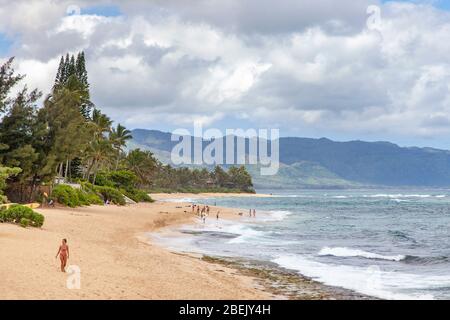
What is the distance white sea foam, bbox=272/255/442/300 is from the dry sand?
11.4 ft

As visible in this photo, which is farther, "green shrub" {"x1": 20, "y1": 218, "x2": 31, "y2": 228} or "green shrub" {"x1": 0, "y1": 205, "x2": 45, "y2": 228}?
"green shrub" {"x1": 0, "y1": 205, "x2": 45, "y2": 228}

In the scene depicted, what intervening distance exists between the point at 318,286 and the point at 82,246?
11.2m

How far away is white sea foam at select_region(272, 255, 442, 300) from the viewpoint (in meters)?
18.2

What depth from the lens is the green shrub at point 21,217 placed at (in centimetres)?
2759

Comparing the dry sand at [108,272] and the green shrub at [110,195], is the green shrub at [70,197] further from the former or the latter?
the dry sand at [108,272]

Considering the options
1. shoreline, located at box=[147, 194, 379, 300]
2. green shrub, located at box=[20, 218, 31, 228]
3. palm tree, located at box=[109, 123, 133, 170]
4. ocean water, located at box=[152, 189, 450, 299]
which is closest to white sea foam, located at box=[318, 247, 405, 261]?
ocean water, located at box=[152, 189, 450, 299]

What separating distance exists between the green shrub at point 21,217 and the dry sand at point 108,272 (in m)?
1.01

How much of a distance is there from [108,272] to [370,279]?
10533mm

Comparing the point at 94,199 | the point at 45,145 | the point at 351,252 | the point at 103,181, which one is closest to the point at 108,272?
the point at 351,252

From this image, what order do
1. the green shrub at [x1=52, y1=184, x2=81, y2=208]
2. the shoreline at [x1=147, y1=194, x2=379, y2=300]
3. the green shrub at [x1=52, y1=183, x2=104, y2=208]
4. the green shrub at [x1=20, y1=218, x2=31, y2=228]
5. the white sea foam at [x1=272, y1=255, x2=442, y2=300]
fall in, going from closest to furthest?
the shoreline at [x1=147, y1=194, x2=379, y2=300] < the white sea foam at [x1=272, y1=255, x2=442, y2=300] < the green shrub at [x1=20, y1=218, x2=31, y2=228] < the green shrub at [x1=52, y1=184, x2=81, y2=208] < the green shrub at [x1=52, y1=183, x2=104, y2=208]

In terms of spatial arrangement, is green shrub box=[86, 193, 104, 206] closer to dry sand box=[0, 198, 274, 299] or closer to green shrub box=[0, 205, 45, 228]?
green shrub box=[0, 205, 45, 228]
